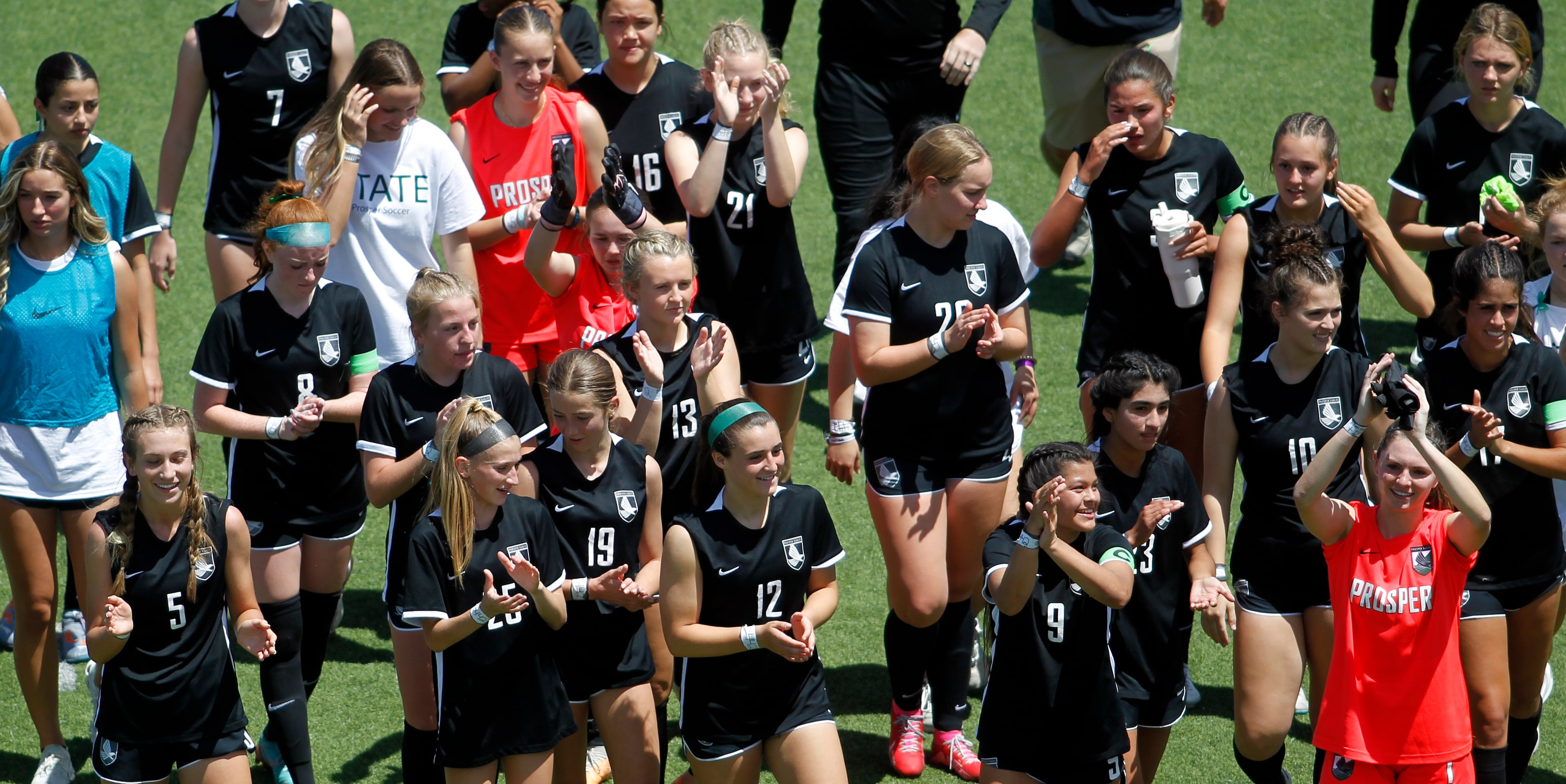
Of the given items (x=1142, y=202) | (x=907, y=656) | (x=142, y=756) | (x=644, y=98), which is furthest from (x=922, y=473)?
(x=142, y=756)

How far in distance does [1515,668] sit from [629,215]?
11.3 ft

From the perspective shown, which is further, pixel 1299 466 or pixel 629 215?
pixel 629 215

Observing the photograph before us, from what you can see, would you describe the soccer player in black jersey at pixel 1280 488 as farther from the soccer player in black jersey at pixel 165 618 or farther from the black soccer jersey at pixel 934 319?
the soccer player in black jersey at pixel 165 618

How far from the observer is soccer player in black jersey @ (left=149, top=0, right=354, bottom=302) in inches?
256

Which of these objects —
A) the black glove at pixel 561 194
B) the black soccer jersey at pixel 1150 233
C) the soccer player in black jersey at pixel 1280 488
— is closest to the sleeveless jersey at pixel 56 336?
the black glove at pixel 561 194

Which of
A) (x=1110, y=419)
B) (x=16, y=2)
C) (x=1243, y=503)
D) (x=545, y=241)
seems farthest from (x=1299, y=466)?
(x=16, y=2)

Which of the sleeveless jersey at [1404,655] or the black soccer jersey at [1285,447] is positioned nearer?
the sleeveless jersey at [1404,655]

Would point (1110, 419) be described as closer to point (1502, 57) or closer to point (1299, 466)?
point (1299, 466)

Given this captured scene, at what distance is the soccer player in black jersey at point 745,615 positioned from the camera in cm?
452

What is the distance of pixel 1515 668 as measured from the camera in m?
5.16

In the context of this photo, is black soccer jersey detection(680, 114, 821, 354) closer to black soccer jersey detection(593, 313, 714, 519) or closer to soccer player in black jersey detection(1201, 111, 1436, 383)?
black soccer jersey detection(593, 313, 714, 519)

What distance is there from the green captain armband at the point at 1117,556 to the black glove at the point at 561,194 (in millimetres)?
2321

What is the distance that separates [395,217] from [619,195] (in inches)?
33.4

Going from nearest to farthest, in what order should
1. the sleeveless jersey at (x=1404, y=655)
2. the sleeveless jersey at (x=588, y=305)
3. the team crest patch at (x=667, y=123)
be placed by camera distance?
the sleeveless jersey at (x=1404, y=655) → the sleeveless jersey at (x=588, y=305) → the team crest patch at (x=667, y=123)
